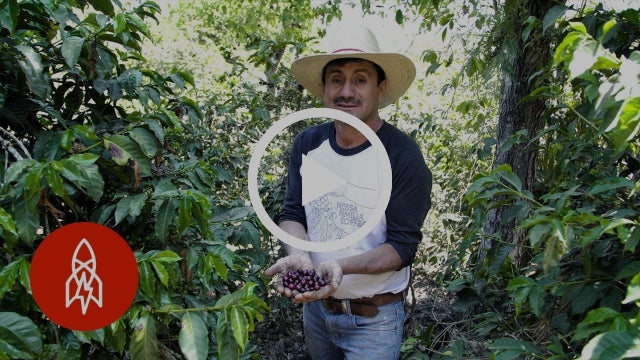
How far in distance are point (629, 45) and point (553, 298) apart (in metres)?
0.94

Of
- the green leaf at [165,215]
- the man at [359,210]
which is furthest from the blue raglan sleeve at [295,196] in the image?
the green leaf at [165,215]

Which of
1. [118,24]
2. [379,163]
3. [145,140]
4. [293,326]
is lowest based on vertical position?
[293,326]

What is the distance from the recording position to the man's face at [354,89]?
2096 millimetres

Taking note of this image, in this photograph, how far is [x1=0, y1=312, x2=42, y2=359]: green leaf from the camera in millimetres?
1247

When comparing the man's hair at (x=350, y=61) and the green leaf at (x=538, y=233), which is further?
the man's hair at (x=350, y=61)

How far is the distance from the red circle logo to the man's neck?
0.94m

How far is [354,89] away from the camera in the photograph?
211 cm

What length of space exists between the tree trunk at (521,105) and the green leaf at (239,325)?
1.80 m

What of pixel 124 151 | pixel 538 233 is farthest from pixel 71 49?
pixel 538 233

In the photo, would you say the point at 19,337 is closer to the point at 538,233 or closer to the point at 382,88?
the point at 538,233

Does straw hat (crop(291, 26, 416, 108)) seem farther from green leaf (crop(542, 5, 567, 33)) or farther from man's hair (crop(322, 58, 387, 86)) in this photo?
green leaf (crop(542, 5, 567, 33))

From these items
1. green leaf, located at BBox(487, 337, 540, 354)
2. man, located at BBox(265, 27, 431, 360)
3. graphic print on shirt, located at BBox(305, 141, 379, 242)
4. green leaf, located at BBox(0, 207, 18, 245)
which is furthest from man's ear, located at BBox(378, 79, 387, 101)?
green leaf, located at BBox(0, 207, 18, 245)

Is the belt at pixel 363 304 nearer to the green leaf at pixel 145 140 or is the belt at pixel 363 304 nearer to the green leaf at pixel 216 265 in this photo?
the green leaf at pixel 216 265

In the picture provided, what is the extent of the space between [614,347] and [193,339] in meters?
1.02
